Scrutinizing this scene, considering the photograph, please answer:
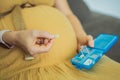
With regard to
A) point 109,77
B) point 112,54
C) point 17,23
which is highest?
point 17,23

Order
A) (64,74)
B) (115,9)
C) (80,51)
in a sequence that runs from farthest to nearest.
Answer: (115,9) < (80,51) < (64,74)

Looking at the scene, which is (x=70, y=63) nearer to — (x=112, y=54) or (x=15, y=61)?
(x=15, y=61)

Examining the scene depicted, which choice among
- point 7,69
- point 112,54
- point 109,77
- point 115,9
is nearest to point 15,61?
point 7,69

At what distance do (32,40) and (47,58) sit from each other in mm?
119

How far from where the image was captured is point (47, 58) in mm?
776

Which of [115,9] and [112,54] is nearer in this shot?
[112,54]

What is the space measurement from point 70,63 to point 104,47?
0.45 feet

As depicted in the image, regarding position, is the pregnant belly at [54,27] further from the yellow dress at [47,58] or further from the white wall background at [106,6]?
the white wall background at [106,6]

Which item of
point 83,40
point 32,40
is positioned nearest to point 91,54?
point 83,40

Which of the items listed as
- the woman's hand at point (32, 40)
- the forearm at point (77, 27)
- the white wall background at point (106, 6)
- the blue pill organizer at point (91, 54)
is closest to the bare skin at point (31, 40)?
the woman's hand at point (32, 40)

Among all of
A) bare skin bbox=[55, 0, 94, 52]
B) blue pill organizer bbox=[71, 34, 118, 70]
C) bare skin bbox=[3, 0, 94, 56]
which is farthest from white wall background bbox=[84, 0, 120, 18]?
bare skin bbox=[3, 0, 94, 56]

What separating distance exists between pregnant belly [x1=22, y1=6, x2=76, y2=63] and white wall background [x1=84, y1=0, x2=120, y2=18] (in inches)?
29.6

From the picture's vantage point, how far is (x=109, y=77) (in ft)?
2.49

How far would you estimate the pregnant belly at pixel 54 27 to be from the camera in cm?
79
